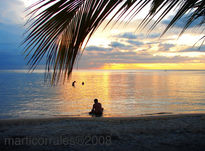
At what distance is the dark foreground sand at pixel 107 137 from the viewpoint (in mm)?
4637

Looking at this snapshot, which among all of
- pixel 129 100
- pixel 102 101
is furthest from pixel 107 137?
pixel 129 100

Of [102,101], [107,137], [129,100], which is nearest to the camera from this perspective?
[107,137]

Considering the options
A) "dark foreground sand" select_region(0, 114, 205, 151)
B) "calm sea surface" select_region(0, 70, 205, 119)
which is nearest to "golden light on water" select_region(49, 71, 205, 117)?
"calm sea surface" select_region(0, 70, 205, 119)

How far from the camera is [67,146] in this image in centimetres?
472

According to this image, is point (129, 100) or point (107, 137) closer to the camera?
point (107, 137)

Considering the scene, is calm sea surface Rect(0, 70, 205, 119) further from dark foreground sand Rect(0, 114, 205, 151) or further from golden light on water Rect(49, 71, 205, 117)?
dark foreground sand Rect(0, 114, 205, 151)

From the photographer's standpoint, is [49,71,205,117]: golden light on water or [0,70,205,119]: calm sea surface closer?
[0,70,205,119]: calm sea surface

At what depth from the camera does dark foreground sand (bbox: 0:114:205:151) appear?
4637mm

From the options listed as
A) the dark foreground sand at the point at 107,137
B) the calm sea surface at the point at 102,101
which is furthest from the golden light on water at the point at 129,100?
the dark foreground sand at the point at 107,137

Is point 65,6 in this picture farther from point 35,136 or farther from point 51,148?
point 35,136

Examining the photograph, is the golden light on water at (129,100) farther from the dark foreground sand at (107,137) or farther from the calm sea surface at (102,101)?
the dark foreground sand at (107,137)

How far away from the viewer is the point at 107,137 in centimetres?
545

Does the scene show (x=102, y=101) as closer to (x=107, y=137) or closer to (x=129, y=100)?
(x=129, y=100)

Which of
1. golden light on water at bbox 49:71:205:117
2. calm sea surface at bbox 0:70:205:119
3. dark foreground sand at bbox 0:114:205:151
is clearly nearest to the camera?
dark foreground sand at bbox 0:114:205:151
